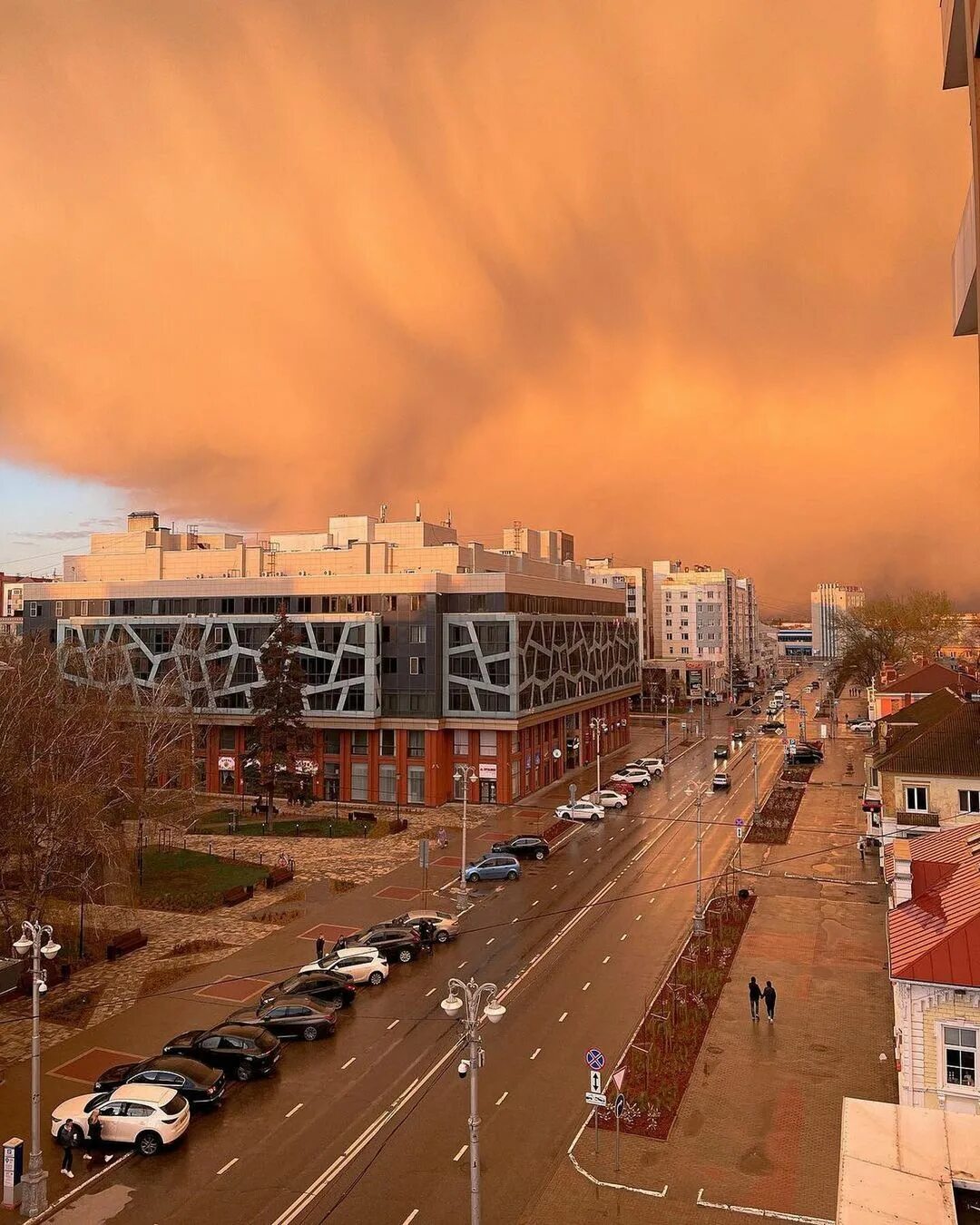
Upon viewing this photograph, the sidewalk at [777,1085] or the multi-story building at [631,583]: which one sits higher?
the multi-story building at [631,583]

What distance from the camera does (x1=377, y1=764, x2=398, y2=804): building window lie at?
6981cm

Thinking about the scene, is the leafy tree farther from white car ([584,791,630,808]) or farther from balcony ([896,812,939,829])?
balcony ([896,812,939,829])

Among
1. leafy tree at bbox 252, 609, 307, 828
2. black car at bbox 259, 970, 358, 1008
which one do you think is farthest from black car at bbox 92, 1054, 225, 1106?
leafy tree at bbox 252, 609, 307, 828

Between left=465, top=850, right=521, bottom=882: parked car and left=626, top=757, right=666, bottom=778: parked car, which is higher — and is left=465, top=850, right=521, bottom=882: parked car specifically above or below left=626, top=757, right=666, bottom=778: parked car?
below

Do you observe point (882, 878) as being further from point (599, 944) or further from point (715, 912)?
point (599, 944)

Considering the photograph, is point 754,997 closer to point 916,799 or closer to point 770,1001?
point 770,1001

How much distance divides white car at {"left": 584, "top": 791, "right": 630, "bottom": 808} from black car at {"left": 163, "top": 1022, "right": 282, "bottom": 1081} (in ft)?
139

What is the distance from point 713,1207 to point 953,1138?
6.44 m

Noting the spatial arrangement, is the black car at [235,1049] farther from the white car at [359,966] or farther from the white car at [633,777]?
the white car at [633,777]

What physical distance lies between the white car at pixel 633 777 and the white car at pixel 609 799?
20.5ft

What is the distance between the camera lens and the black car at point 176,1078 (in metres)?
24.1

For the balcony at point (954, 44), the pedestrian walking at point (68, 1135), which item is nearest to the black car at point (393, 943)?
the pedestrian walking at point (68, 1135)

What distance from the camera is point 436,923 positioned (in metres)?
38.2

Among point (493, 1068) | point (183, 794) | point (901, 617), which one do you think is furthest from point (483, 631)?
point (901, 617)
